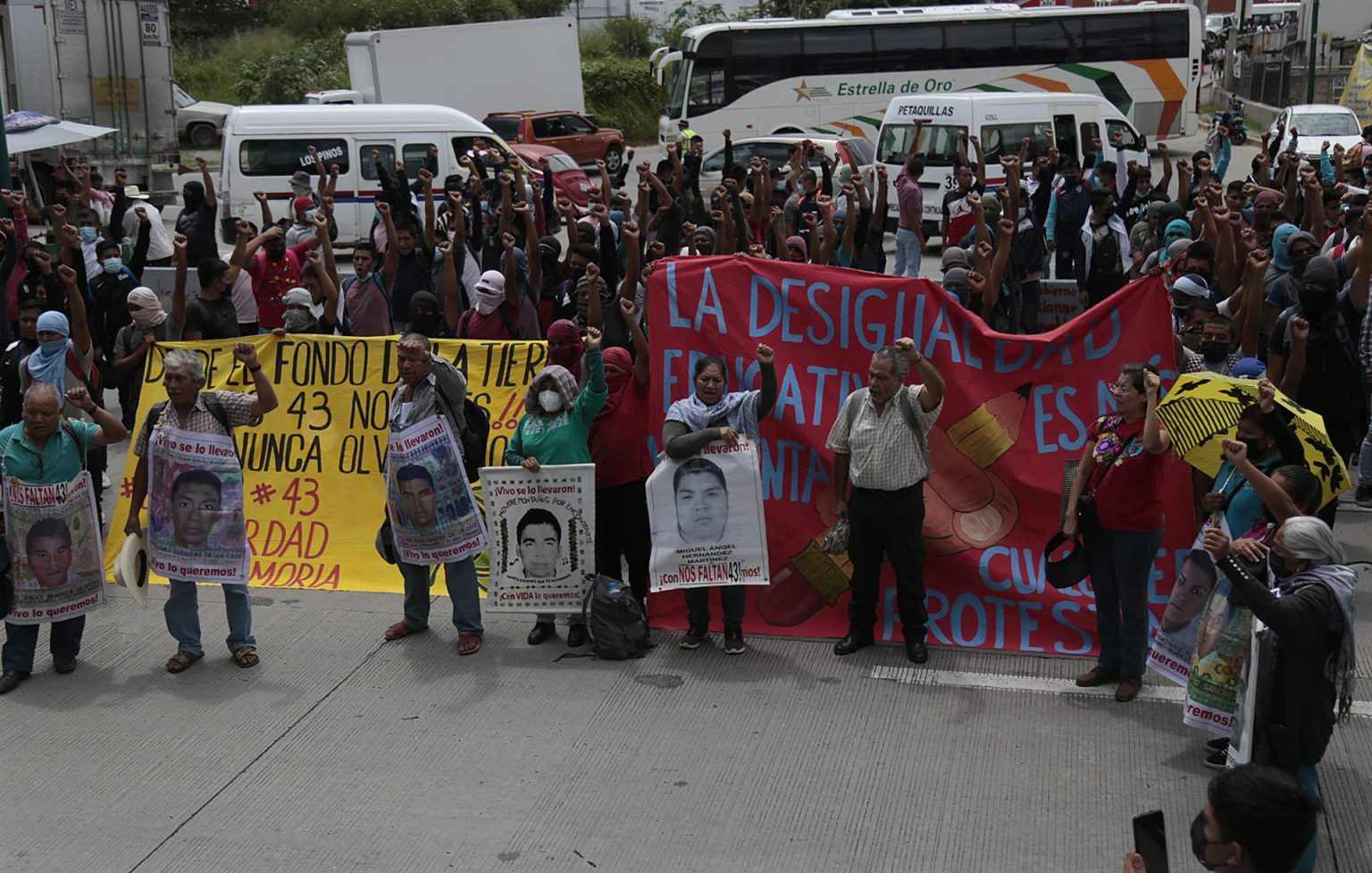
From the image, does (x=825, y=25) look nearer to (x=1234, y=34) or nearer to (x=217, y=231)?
(x=217, y=231)

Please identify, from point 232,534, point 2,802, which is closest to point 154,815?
point 2,802

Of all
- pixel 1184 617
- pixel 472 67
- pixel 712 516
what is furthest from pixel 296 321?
pixel 472 67

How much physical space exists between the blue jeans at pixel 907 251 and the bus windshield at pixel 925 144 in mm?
6004

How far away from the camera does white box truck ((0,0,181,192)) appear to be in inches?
1019

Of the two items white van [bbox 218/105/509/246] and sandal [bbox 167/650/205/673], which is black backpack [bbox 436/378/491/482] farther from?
white van [bbox 218/105/509/246]

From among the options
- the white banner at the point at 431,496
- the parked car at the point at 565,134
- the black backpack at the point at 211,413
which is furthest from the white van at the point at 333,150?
the white banner at the point at 431,496

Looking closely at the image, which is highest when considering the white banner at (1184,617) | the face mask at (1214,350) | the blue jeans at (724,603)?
the face mask at (1214,350)

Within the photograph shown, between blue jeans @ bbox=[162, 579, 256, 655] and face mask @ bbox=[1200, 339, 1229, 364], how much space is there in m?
5.06

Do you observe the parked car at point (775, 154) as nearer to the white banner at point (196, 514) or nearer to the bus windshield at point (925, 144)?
the bus windshield at point (925, 144)

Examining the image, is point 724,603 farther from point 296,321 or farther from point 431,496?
point 296,321

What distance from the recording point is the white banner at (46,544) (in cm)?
709

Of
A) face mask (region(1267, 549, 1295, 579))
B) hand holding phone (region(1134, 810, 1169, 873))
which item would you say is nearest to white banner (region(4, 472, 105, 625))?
face mask (region(1267, 549, 1295, 579))

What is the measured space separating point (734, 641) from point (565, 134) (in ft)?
91.6

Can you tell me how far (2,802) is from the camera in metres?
5.96
